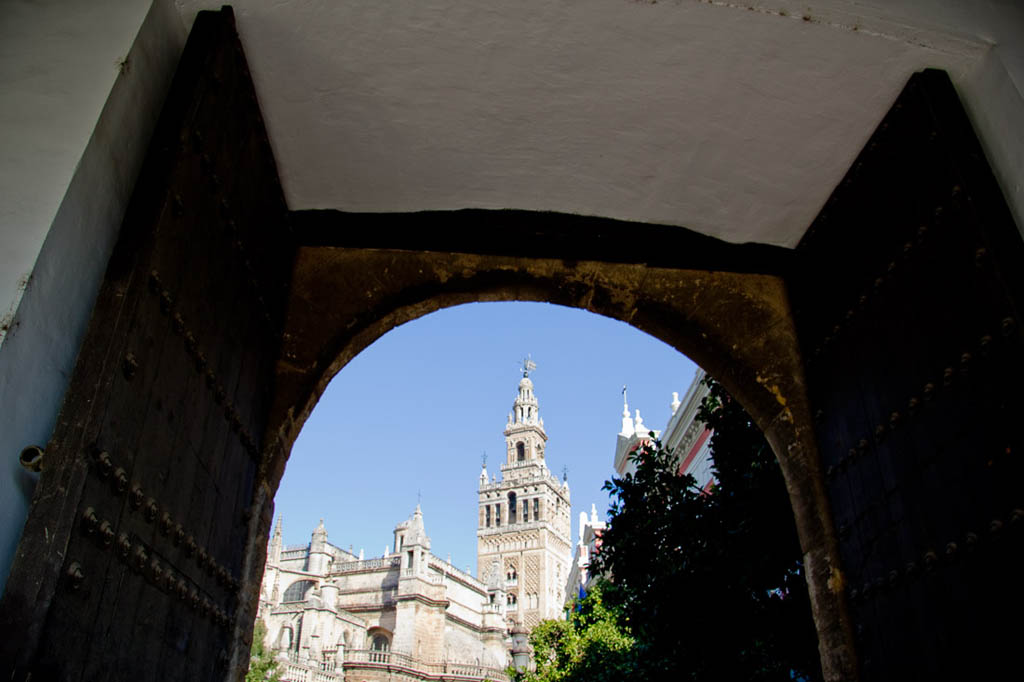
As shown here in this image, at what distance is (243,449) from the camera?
2.94 metres

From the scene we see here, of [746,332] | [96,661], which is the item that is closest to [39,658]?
[96,661]

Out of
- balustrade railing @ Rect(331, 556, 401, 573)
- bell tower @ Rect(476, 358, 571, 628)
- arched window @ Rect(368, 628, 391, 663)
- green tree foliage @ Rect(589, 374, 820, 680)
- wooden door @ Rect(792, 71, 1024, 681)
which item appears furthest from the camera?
bell tower @ Rect(476, 358, 571, 628)

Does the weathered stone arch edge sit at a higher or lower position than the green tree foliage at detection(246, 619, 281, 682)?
lower

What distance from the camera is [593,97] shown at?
2.88m

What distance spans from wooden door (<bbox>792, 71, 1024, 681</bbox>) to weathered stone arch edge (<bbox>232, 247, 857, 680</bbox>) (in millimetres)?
275

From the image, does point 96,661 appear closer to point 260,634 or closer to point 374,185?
point 374,185

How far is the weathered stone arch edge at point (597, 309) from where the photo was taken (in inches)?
134

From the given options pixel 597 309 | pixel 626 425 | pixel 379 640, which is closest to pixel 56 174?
pixel 597 309

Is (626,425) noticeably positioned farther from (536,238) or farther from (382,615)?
(382,615)

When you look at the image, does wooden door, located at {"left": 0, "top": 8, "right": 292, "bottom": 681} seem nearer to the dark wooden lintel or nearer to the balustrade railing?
the dark wooden lintel

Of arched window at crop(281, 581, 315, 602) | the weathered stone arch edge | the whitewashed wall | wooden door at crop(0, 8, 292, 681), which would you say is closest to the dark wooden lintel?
the weathered stone arch edge

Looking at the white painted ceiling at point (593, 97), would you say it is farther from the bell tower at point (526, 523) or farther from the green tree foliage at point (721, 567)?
the bell tower at point (526, 523)

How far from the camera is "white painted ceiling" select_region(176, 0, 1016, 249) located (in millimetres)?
2512

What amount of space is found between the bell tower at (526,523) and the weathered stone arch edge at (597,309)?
60.2m
